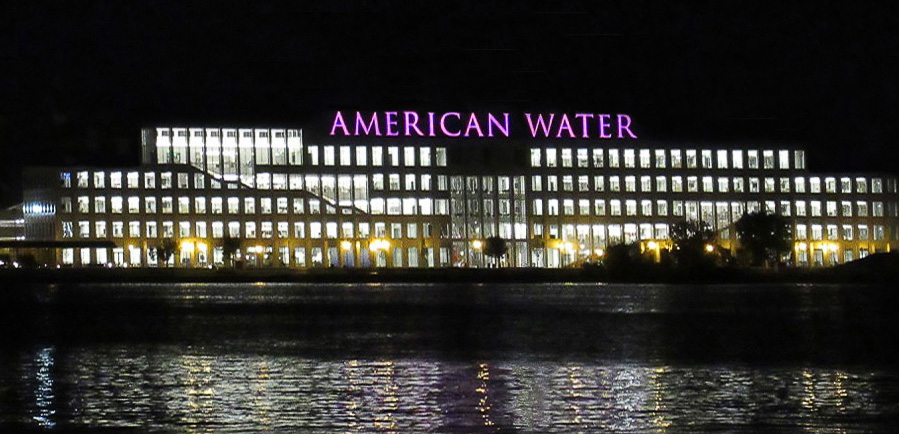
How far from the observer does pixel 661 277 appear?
149000 millimetres

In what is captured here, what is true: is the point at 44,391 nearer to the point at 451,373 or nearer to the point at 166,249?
the point at 451,373

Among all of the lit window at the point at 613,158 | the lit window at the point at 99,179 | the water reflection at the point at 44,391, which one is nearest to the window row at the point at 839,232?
the lit window at the point at 613,158

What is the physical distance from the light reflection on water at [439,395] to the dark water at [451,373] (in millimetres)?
56

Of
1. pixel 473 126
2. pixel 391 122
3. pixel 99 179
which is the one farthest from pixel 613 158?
pixel 99 179

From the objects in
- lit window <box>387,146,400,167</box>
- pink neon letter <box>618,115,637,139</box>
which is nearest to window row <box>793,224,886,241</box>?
pink neon letter <box>618,115,637,139</box>

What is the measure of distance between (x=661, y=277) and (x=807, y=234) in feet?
163

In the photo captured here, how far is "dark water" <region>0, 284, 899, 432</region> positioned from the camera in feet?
85.3

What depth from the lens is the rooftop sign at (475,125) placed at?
591 feet

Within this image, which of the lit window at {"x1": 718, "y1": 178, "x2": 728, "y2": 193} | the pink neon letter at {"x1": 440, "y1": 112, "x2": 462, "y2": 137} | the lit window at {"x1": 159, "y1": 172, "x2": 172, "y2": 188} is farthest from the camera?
the lit window at {"x1": 718, "y1": 178, "x2": 728, "y2": 193}

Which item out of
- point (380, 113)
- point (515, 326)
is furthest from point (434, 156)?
point (515, 326)

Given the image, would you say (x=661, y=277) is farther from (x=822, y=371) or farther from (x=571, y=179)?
(x=822, y=371)

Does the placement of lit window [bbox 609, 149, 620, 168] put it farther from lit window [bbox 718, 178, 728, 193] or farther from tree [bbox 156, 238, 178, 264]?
tree [bbox 156, 238, 178, 264]

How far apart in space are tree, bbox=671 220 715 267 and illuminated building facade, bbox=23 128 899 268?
12.6m

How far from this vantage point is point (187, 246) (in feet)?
572
